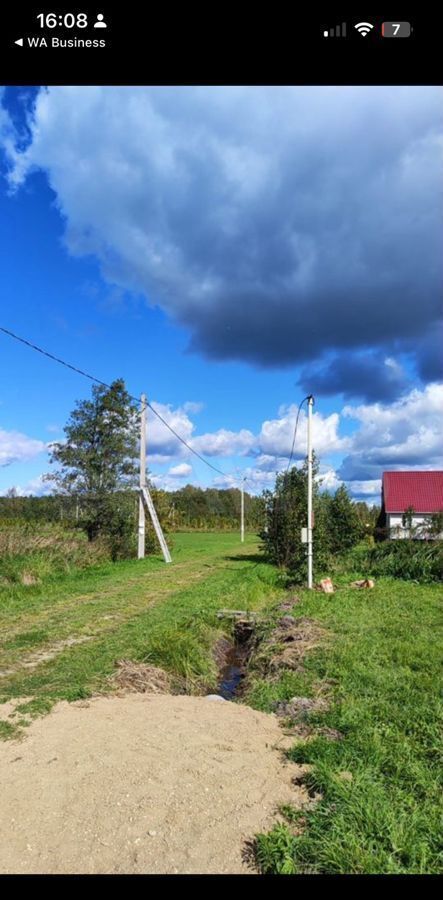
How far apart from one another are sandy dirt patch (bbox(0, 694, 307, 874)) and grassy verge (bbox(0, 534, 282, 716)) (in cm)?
88

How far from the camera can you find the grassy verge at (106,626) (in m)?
5.55

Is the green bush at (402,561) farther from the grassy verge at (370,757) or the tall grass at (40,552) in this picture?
the tall grass at (40,552)

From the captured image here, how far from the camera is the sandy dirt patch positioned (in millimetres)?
2551

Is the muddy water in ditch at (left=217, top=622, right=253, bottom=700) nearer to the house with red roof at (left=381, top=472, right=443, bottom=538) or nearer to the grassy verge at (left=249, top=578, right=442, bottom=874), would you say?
the grassy verge at (left=249, top=578, right=442, bottom=874)

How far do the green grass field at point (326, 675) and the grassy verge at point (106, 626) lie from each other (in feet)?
→ 0.08

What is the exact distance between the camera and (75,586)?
39.9ft

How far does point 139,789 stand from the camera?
3148 millimetres

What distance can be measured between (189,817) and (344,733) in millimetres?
1633
